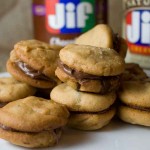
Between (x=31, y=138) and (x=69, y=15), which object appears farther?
(x=69, y=15)

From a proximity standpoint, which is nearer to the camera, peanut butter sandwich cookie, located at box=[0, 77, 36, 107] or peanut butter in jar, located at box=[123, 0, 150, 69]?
peanut butter sandwich cookie, located at box=[0, 77, 36, 107]

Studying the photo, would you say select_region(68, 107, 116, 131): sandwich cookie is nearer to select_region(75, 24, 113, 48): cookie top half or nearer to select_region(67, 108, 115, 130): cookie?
select_region(67, 108, 115, 130): cookie

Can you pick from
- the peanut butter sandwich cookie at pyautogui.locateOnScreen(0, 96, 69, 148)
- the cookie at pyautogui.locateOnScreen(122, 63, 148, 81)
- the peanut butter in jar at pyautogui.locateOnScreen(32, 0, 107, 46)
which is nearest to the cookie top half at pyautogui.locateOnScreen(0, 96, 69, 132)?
the peanut butter sandwich cookie at pyautogui.locateOnScreen(0, 96, 69, 148)

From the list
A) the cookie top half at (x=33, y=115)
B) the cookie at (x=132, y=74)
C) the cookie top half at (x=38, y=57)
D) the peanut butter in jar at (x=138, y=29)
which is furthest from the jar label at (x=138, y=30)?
the cookie top half at (x=33, y=115)

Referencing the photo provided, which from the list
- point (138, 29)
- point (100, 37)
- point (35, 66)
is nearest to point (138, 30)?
point (138, 29)

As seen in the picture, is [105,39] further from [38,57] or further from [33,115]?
[33,115]

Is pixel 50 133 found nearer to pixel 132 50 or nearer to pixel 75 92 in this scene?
pixel 75 92
